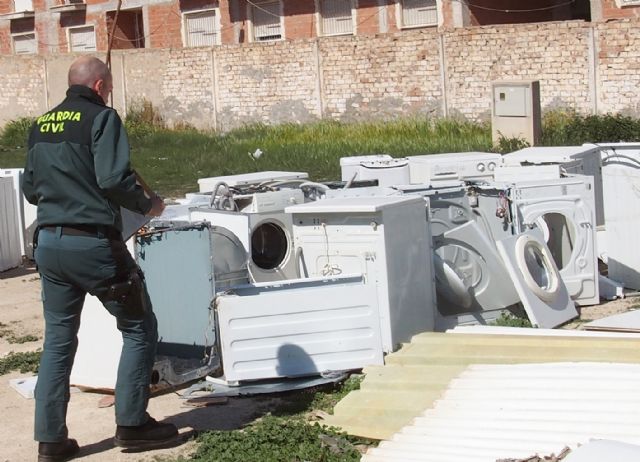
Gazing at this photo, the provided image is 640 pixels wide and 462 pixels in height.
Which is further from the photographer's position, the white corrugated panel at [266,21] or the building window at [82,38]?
the building window at [82,38]

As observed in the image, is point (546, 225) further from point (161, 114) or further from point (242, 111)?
point (161, 114)

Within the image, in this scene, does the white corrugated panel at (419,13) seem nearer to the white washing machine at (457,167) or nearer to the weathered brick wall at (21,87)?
the weathered brick wall at (21,87)

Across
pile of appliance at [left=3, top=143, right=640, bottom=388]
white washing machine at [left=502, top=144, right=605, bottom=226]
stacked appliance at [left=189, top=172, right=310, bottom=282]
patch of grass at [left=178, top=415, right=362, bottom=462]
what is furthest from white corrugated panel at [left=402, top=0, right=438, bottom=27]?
patch of grass at [left=178, top=415, right=362, bottom=462]

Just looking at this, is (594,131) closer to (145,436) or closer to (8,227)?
(8,227)

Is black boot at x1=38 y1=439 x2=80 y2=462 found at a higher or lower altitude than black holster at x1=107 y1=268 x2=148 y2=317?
lower

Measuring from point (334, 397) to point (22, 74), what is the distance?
86.0ft

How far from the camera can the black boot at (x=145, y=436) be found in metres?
5.65

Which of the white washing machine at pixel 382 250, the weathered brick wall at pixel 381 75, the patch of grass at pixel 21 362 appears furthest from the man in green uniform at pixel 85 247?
the weathered brick wall at pixel 381 75

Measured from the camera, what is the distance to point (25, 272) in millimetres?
11297

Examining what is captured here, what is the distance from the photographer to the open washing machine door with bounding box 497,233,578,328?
771 centimetres

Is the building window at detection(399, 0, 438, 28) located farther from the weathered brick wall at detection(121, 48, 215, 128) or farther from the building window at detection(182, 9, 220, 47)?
the building window at detection(182, 9, 220, 47)

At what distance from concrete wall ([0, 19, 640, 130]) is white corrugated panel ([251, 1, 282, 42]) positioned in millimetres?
4831

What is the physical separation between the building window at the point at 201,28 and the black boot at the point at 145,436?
28.2 metres

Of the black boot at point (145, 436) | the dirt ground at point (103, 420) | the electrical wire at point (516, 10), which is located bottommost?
the dirt ground at point (103, 420)
